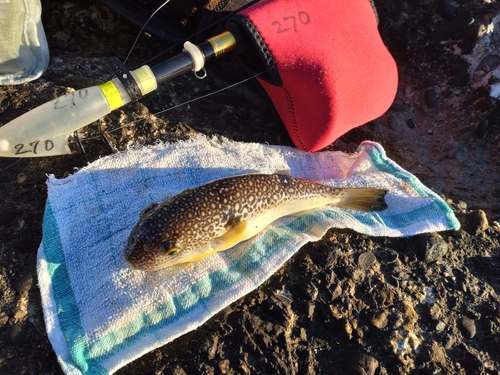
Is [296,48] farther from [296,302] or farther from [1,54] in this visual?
[1,54]

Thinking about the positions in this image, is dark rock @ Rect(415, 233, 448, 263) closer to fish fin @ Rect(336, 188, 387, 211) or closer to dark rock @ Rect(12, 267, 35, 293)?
fish fin @ Rect(336, 188, 387, 211)

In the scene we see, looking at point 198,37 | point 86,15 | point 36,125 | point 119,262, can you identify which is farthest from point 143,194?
point 86,15

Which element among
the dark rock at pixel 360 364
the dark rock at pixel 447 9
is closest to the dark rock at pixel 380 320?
A: the dark rock at pixel 360 364

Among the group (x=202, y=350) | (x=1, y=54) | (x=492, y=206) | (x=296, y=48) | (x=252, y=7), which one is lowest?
(x=492, y=206)

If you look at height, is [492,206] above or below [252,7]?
below

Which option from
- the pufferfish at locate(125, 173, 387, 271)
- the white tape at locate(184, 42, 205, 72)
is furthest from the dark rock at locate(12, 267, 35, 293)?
the white tape at locate(184, 42, 205, 72)

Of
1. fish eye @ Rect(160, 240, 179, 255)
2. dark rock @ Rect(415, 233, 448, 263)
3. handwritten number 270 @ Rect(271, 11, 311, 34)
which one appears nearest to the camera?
fish eye @ Rect(160, 240, 179, 255)
